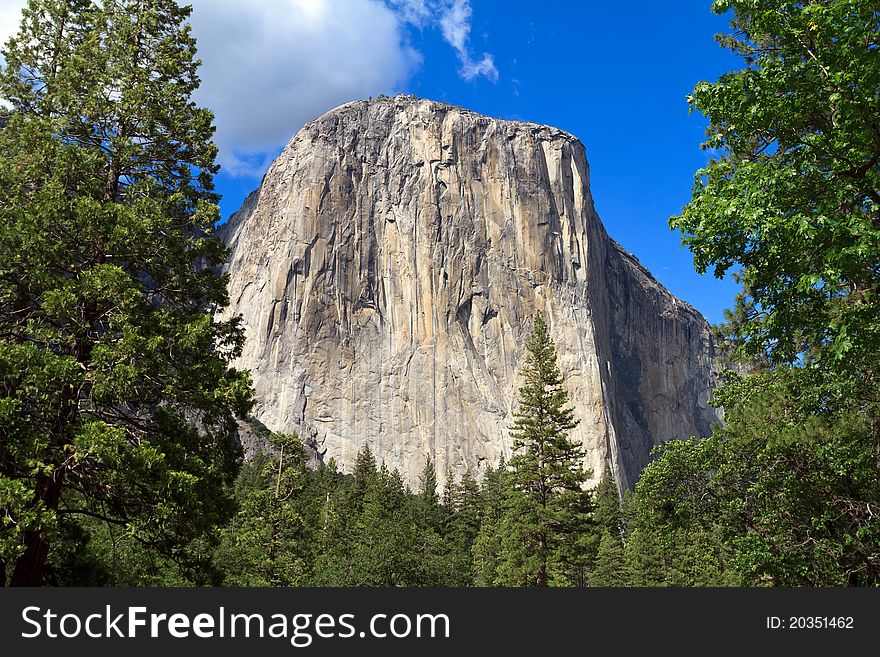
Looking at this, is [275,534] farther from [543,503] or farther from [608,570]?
[608,570]

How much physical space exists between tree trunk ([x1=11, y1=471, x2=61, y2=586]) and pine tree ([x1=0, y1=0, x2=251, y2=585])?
27mm

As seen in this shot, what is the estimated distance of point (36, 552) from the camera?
10.3 m

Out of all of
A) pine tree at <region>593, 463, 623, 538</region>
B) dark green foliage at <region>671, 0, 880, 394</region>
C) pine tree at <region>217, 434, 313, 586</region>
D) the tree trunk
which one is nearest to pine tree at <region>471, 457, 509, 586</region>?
pine tree at <region>593, 463, 623, 538</region>

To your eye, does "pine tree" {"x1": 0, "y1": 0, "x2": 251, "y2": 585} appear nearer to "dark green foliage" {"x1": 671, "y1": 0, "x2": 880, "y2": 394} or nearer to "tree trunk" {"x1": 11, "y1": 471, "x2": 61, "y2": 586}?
"tree trunk" {"x1": 11, "y1": 471, "x2": 61, "y2": 586}

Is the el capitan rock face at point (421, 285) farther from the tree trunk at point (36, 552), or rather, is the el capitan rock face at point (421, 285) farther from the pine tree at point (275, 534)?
the tree trunk at point (36, 552)

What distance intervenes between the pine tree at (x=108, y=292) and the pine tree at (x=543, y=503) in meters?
19.3

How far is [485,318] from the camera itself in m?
107

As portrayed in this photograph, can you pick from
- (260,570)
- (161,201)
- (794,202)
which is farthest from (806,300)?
(260,570)

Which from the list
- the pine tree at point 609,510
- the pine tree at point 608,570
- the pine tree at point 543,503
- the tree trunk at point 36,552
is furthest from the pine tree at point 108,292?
the pine tree at point 609,510

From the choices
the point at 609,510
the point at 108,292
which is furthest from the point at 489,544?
the point at 108,292

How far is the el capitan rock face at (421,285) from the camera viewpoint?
334 ft

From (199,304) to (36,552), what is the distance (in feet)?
16.1

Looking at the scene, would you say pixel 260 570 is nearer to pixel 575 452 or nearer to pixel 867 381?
pixel 575 452

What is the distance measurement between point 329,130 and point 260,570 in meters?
102
